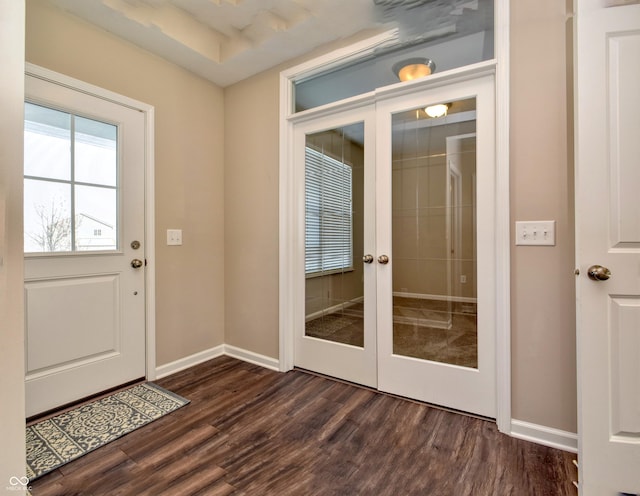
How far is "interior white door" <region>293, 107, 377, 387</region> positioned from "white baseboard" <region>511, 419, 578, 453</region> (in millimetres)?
854

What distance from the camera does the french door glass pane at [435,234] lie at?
1.85 metres

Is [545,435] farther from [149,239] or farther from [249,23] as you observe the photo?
[249,23]

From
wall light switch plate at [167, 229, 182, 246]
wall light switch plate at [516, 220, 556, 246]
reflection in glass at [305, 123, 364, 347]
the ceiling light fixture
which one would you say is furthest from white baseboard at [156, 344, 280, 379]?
the ceiling light fixture

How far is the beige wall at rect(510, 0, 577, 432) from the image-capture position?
5.02ft

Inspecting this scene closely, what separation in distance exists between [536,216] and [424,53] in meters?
1.26

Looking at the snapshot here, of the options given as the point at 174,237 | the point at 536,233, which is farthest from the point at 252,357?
the point at 536,233

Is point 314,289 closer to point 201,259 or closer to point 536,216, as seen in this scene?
point 201,259

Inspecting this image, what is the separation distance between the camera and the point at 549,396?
1.57 m

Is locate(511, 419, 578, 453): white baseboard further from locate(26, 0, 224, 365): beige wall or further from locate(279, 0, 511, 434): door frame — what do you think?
locate(26, 0, 224, 365): beige wall

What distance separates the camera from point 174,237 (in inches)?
96.9

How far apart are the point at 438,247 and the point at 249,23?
2084 mm

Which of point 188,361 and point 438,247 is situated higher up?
point 438,247

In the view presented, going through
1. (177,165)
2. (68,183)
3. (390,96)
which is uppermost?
(390,96)

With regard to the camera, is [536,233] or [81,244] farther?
[81,244]
